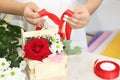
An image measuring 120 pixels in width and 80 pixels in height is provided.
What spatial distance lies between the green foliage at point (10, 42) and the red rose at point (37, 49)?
48mm

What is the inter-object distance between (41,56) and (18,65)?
80 mm

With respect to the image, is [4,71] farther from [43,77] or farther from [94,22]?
[94,22]

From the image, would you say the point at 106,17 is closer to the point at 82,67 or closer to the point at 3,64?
the point at 82,67

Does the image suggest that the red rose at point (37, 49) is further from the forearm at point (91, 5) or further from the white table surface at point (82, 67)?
the forearm at point (91, 5)

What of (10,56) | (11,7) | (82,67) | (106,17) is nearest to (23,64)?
(10,56)

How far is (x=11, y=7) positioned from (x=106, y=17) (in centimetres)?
105

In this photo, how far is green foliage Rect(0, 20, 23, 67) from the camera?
77 centimetres

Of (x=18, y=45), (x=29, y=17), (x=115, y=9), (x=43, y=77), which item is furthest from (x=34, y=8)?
(x=115, y=9)

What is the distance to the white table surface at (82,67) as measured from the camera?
84cm

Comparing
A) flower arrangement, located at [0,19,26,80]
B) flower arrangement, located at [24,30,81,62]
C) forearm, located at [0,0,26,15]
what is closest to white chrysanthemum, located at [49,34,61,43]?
flower arrangement, located at [24,30,81,62]

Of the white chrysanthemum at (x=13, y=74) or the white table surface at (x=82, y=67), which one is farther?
the white table surface at (x=82, y=67)

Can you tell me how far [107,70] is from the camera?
83 cm

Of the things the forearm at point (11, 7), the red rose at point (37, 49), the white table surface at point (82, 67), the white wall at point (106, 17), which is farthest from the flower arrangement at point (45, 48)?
the white wall at point (106, 17)

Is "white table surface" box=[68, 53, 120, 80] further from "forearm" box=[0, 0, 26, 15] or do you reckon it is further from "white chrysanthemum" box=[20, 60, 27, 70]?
"forearm" box=[0, 0, 26, 15]
